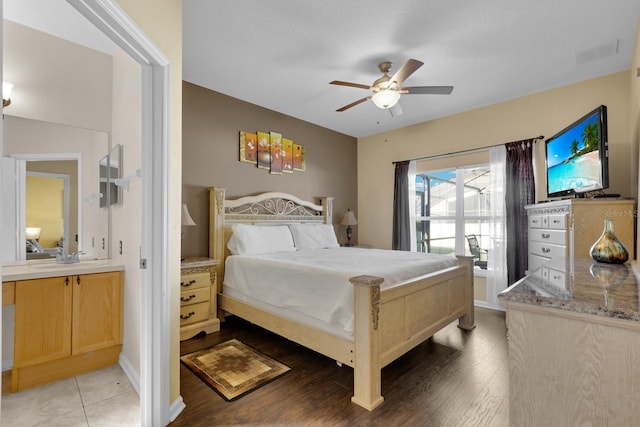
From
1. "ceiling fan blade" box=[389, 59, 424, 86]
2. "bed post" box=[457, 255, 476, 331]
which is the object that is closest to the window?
"bed post" box=[457, 255, 476, 331]

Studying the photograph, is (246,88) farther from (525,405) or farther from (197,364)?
(525,405)

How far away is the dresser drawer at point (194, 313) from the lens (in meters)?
2.99

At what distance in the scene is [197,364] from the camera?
97.8 inches

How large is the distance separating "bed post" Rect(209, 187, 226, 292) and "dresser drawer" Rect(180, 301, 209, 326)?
0.37m

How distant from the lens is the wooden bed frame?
1.97 m

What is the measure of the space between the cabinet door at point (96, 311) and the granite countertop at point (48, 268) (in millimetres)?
49

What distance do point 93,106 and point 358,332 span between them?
9.73ft

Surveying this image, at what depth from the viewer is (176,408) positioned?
1872 mm

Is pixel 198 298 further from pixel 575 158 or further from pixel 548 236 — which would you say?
pixel 575 158

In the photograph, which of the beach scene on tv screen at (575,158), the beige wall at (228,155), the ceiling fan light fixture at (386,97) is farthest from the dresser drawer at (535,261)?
the beige wall at (228,155)

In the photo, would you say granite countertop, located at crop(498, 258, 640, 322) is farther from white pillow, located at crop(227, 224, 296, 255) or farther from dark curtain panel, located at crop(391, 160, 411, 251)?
dark curtain panel, located at crop(391, 160, 411, 251)

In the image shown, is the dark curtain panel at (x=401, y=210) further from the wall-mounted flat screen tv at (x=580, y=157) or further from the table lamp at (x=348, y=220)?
the wall-mounted flat screen tv at (x=580, y=157)

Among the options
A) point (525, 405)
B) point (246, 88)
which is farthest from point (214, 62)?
point (525, 405)

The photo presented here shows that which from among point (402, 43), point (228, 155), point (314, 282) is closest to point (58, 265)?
point (314, 282)
